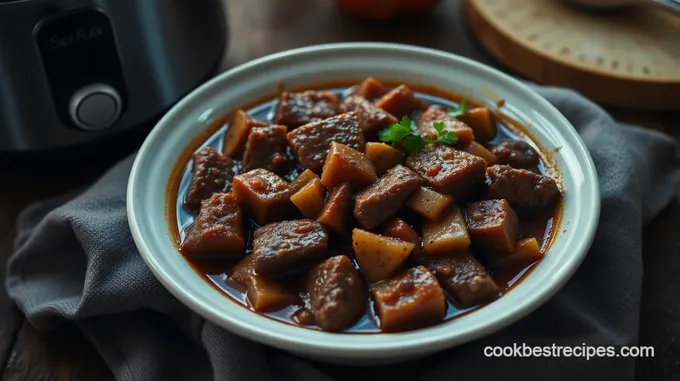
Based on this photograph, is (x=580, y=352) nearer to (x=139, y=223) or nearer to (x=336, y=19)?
(x=139, y=223)

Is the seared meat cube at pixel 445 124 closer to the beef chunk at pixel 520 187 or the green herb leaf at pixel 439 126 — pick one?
the green herb leaf at pixel 439 126

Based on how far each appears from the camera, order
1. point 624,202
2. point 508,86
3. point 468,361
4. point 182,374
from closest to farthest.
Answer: point 468,361
point 182,374
point 624,202
point 508,86

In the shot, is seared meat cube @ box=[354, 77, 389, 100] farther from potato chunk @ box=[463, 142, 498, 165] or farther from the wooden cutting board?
the wooden cutting board

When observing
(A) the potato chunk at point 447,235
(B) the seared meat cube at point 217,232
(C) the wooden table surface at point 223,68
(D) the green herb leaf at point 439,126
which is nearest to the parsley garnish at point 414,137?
(D) the green herb leaf at point 439,126

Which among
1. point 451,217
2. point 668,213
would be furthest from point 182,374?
point 668,213

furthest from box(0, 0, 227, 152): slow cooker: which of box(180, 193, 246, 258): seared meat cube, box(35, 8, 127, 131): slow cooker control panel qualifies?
box(180, 193, 246, 258): seared meat cube
